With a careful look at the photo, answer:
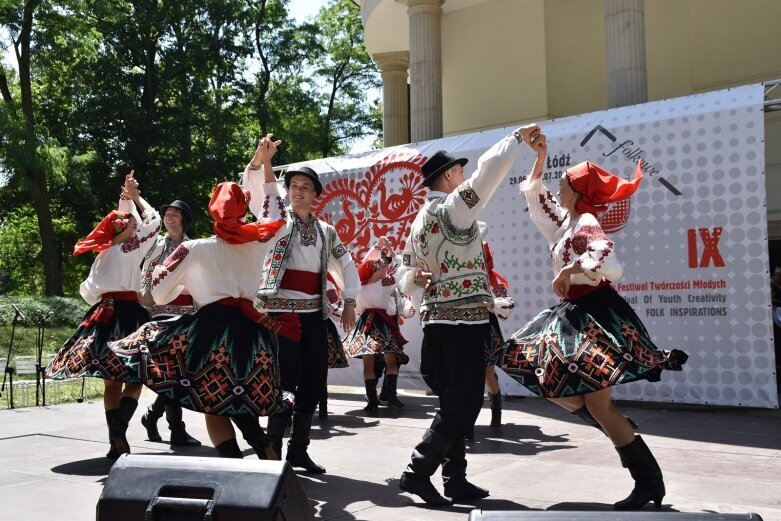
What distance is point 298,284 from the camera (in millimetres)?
5000

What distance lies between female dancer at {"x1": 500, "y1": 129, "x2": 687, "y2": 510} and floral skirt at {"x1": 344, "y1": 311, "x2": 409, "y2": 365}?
4326 mm

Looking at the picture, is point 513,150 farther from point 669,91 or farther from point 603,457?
point 669,91

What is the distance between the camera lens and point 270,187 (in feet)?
16.4

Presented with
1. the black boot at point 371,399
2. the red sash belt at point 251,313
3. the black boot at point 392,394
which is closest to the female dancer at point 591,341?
the red sash belt at point 251,313

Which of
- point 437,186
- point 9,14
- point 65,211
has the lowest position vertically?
point 437,186

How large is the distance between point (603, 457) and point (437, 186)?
7.67 ft

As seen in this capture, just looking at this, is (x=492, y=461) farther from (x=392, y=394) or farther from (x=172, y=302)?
(x=392, y=394)

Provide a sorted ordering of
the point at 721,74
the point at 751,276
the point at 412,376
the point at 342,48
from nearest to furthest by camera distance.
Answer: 1. the point at 751,276
2. the point at 412,376
3. the point at 721,74
4. the point at 342,48

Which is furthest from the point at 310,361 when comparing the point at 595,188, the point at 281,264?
the point at 595,188

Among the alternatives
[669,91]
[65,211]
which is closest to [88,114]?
[65,211]

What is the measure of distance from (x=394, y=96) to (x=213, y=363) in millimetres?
14671

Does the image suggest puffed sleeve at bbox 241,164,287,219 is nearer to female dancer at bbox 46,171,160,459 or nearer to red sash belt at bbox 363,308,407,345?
female dancer at bbox 46,171,160,459

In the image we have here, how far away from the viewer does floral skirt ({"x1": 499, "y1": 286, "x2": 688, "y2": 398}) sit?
12.5 feet

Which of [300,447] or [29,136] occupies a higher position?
[29,136]
